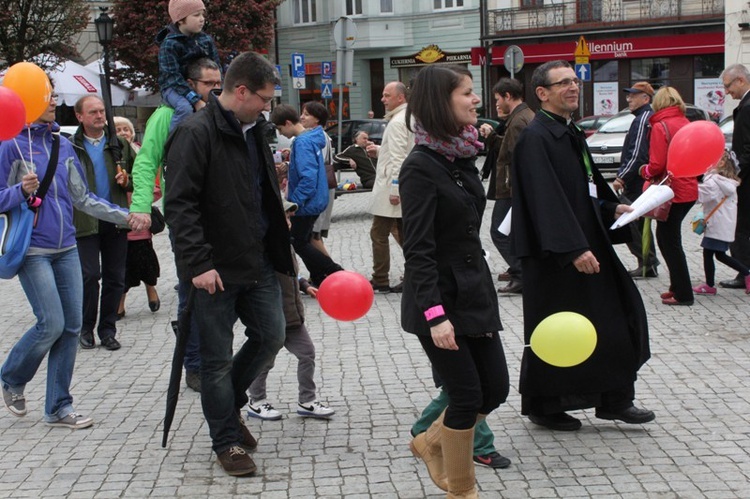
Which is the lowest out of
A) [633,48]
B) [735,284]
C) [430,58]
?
[735,284]

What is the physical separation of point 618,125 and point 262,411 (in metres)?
18.1

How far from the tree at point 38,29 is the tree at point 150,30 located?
6.47 meters

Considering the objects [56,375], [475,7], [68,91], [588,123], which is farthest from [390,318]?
[475,7]

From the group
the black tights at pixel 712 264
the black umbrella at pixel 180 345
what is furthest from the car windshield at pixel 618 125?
the black umbrella at pixel 180 345

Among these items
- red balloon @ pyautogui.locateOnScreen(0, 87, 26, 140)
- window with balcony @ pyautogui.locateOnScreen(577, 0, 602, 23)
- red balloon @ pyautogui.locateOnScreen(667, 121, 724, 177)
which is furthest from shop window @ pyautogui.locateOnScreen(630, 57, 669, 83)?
red balloon @ pyautogui.locateOnScreen(0, 87, 26, 140)

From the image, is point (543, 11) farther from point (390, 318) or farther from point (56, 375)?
point (56, 375)

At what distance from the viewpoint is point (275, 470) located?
511 centimetres

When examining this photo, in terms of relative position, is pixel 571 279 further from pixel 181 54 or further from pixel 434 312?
pixel 181 54

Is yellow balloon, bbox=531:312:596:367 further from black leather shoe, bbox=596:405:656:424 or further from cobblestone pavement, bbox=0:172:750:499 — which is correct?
black leather shoe, bbox=596:405:656:424

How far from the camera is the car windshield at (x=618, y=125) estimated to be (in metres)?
22.4

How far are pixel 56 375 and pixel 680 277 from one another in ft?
18.1

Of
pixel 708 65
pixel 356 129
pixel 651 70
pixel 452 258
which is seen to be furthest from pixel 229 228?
pixel 651 70

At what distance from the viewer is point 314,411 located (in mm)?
5965

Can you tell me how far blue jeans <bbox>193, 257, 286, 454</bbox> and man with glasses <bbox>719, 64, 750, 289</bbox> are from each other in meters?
5.48
